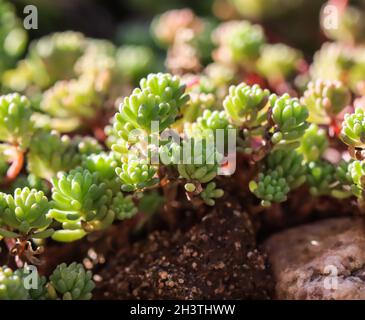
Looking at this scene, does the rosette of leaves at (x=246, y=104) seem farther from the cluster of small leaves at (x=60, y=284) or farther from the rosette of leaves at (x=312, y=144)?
the cluster of small leaves at (x=60, y=284)

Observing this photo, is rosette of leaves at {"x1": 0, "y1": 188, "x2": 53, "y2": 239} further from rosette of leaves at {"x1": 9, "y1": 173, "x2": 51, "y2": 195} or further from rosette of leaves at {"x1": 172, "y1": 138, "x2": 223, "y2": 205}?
rosette of leaves at {"x1": 172, "y1": 138, "x2": 223, "y2": 205}

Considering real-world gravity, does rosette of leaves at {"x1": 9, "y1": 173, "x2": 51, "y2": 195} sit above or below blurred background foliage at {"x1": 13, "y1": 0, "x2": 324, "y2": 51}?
below

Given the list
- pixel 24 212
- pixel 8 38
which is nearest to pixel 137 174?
pixel 24 212

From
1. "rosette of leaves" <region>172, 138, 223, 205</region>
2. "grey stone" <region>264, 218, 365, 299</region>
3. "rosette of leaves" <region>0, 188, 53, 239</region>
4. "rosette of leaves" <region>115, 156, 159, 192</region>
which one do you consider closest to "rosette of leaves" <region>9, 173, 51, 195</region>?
"rosette of leaves" <region>0, 188, 53, 239</region>

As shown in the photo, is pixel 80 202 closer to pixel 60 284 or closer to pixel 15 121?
pixel 60 284
